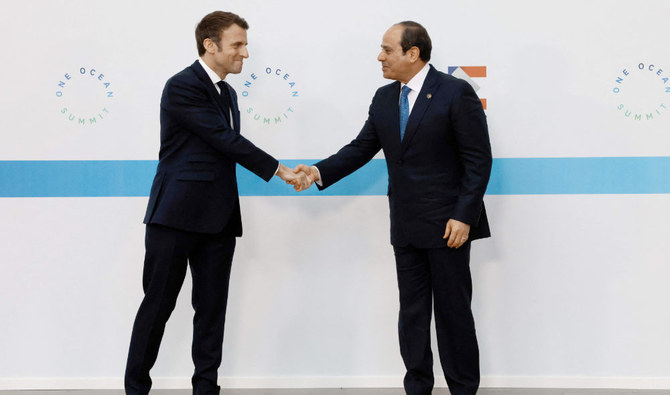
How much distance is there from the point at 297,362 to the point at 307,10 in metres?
1.71

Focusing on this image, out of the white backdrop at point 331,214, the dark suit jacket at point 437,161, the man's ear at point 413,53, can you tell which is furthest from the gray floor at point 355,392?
the man's ear at point 413,53

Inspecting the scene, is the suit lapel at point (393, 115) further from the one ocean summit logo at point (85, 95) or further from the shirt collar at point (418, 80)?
the one ocean summit logo at point (85, 95)

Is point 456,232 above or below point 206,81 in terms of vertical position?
below

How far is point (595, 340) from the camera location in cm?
312

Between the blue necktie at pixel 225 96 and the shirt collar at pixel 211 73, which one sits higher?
the shirt collar at pixel 211 73

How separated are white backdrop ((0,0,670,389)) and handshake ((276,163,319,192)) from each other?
0.29 m

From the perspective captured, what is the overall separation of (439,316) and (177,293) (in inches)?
42.7

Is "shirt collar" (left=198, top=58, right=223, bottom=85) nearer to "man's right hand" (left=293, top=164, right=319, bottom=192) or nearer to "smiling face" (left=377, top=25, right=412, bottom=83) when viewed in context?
"man's right hand" (left=293, top=164, right=319, bottom=192)

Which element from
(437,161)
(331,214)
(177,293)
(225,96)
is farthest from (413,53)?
(177,293)

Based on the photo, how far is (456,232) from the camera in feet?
8.18

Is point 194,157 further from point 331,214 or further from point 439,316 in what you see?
point 439,316

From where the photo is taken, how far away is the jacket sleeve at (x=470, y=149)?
8.15ft

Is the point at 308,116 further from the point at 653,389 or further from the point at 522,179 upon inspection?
the point at 653,389

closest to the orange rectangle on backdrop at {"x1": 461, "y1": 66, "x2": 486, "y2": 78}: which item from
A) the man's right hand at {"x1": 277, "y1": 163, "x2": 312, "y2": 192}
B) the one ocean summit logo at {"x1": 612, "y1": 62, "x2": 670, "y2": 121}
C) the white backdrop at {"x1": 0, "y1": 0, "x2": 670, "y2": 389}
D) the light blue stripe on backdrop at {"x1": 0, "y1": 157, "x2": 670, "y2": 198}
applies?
the white backdrop at {"x1": 0, "y1": 0, "x2": 670, "y2": 389}
